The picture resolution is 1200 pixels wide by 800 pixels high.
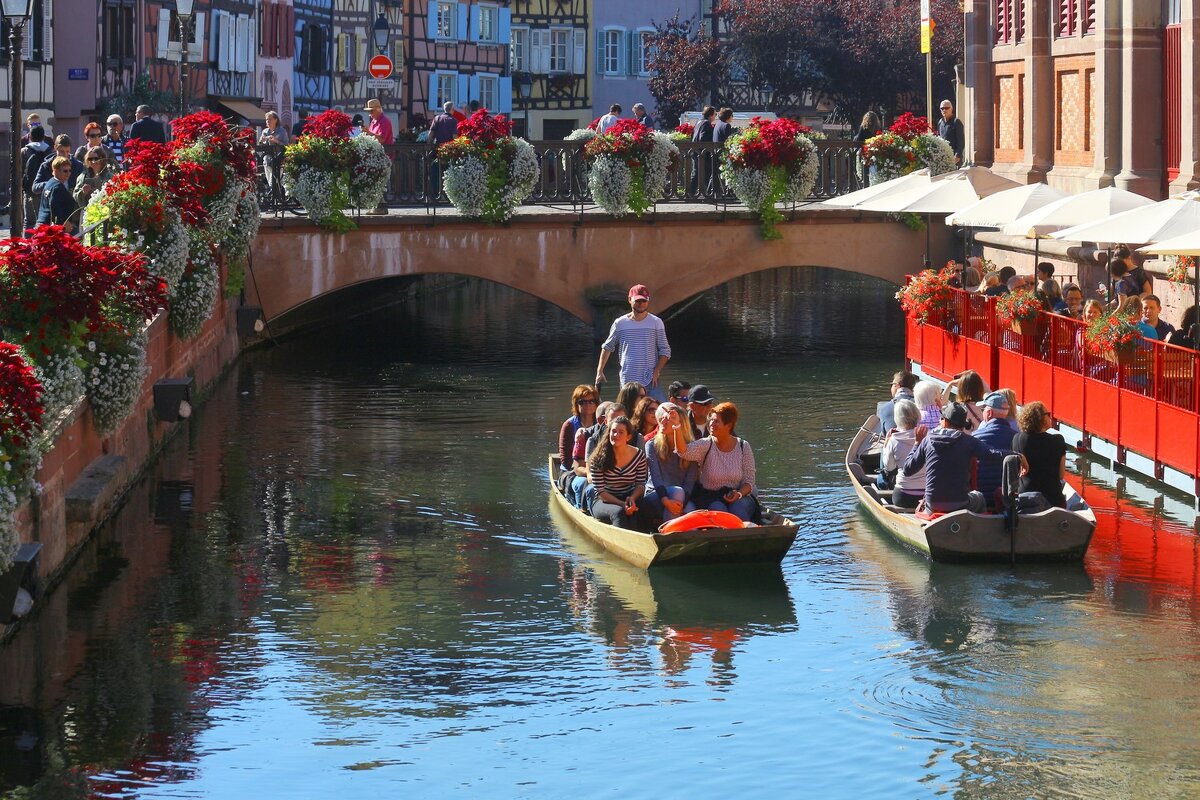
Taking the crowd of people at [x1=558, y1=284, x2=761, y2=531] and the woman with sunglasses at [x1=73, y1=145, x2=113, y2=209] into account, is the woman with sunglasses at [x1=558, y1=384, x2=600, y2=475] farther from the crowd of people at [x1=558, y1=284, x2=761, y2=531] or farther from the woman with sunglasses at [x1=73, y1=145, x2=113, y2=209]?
the woman with sunglasses at [x1=73, y1=145, x2=113, y2=209]

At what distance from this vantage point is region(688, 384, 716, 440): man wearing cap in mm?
17266

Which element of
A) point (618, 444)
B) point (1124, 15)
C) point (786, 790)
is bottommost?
point (786, 790)

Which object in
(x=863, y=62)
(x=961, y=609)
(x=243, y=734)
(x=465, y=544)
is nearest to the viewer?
(x=243, y=734)

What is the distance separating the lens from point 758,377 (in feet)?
94.1

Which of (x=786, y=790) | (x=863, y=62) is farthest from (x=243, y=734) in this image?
(x=863, y=62)

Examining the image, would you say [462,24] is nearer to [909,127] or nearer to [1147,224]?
[909,127]

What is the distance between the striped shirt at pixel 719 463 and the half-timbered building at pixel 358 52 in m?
47.1

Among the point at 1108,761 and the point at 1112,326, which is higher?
the point at 1112,326

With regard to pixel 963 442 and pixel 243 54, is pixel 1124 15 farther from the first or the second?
pixel 243 54

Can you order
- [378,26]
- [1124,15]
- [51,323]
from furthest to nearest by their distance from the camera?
[378,26] < [1124,15] < [51,323]

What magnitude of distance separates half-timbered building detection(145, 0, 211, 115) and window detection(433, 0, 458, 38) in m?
17.4

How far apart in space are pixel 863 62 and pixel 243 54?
1681 centimetres

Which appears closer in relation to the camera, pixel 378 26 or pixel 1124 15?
pixel 1124 15

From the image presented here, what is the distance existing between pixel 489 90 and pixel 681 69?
849 cm
